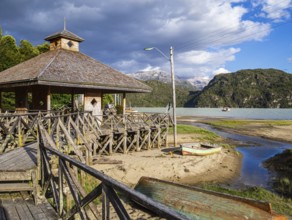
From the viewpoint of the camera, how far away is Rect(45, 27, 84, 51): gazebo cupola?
21.8 m

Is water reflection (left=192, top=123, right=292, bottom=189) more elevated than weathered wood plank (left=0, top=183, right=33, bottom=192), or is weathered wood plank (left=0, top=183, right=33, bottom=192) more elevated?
weathered wood plank (left=0, top=183, right=33, bottom=192)

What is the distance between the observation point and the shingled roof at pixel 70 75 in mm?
15625

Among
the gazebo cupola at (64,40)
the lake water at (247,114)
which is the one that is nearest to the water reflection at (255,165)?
the gazebo cupola at (64,40)

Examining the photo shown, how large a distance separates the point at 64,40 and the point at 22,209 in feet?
63.9

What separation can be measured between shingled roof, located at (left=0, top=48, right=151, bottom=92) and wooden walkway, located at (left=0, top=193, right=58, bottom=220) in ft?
33.9

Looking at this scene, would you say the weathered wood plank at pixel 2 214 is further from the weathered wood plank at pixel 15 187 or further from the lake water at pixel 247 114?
Result: the lake water at pixel 247 114

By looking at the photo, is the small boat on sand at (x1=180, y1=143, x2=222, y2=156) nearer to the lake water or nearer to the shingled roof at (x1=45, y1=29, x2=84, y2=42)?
the shingled roof at (x1=45, y1=29, x2=84, y2=42)

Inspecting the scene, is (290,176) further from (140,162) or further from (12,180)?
(12,180)

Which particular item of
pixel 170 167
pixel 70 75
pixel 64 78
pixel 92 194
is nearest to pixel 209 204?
pixel 92 194

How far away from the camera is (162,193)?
984cm

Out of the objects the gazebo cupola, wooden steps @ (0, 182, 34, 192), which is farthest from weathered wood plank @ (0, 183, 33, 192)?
the gazebo cupola

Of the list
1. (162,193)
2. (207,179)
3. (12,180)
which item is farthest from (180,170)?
(12,180)

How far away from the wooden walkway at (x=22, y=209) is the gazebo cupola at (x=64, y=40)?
730 inches

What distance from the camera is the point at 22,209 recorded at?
484 cm
